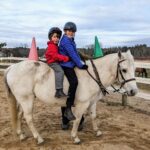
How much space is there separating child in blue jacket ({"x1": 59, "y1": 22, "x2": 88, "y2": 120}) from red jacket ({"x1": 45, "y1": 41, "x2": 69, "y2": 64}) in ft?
→ 0.27

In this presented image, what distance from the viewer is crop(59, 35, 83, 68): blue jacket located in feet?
20.4

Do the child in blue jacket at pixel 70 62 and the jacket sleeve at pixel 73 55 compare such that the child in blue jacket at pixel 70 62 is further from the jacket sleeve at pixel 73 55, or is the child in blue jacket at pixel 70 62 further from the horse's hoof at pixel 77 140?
the horse's hoof at pixel 77 140

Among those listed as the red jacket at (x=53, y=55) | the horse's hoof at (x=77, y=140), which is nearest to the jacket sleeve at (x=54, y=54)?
the red jacket at (x=53, y=55)

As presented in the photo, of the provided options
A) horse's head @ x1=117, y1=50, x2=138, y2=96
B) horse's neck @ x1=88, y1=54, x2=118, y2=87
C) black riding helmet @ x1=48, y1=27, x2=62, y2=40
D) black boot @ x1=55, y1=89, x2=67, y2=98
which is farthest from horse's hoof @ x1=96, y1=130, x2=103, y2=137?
black riding helmet @ x1=48, y1=27, x2=62, y2=40

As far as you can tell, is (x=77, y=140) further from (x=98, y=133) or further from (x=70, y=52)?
(x=70, y=52)

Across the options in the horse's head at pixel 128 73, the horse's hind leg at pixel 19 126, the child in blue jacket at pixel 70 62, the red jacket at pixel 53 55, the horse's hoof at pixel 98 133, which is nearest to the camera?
the horse's head at pixel 128 73

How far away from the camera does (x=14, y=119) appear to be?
661 centimetres

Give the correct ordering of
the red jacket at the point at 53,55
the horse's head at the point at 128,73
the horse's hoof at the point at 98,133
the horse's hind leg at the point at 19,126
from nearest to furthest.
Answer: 1. the horse's head at the point at 128,73
2. the red jacket at the point at 53,55
3. the horse's hind leg at the point at 19,126
4. the horse's hoof at the point at 98,133

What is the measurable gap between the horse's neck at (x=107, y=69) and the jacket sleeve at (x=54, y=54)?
1.72ft

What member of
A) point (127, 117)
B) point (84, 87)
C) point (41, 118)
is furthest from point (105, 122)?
point (84, 87)

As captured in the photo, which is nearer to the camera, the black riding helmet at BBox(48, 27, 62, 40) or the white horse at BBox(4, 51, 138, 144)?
the white horse at BBox(4, 51, 138, 144)

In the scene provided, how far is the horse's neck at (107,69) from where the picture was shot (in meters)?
6.23

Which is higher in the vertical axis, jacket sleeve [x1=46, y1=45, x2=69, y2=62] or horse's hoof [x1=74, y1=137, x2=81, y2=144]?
jacket sleeve [x1=46, y1=45, x2=69, y2=62]

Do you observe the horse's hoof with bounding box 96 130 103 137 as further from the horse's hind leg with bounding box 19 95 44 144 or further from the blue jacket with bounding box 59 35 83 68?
the blue jacket with bounding box 59 35 83 68
